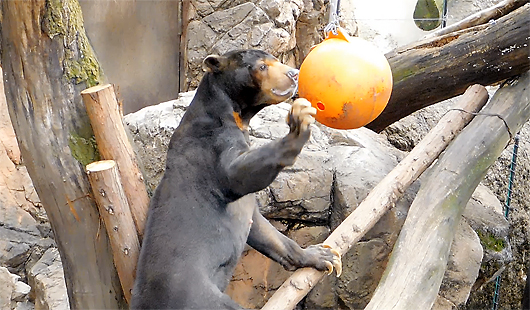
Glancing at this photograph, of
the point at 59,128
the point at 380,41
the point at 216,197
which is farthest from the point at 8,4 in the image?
the point at 380,41

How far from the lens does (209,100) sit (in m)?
2.96

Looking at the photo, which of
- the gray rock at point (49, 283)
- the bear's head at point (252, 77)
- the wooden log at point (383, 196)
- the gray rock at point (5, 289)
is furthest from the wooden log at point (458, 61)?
the gray rock at point (5, 289)

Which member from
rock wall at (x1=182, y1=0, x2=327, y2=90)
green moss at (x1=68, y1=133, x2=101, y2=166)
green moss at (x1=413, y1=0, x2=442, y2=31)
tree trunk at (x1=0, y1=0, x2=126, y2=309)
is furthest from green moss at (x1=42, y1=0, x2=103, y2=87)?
green moss at (x1=413, y1=0, x2=442, y2=31)

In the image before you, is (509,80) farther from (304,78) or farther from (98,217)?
(98,217)

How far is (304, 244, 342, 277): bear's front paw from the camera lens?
3062mm

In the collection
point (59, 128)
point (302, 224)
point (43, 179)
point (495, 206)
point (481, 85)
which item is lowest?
point (495, 206)

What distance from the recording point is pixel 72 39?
2.87 metres

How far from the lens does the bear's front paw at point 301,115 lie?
221 centimetres

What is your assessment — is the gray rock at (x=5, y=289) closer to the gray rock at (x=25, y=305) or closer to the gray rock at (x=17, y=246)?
the gray rock at (x=25, y=305)

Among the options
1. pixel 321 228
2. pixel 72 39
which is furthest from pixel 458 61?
pixel 72 39

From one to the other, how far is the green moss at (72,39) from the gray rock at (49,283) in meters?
2.06

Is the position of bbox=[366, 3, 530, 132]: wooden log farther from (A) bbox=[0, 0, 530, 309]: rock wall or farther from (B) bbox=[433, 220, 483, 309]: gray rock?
(B) bbox=[433, 220, 483, 309]: gray rock

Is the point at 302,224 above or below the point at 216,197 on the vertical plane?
below

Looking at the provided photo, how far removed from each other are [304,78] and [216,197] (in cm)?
74
